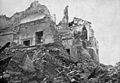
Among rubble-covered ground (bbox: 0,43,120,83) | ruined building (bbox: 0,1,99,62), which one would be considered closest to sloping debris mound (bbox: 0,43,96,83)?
rubble-covered ground (bbox: 0,43,120,83)

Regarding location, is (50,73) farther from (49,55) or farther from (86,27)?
(86,27)

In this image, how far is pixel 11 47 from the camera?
69.1 feet

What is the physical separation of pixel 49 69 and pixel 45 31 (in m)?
6.22

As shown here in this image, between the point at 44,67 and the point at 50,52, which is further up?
the point at 50,52

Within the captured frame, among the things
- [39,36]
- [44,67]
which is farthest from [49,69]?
[39,36]

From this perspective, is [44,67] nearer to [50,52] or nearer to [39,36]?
[50,52]

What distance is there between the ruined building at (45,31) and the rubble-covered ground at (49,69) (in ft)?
8.92

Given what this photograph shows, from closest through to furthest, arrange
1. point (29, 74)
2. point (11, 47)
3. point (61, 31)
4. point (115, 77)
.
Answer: point (115, 77) → point (29, 74) → point (11, 47) → point (61, 31)

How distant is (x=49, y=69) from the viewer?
17.3 meters

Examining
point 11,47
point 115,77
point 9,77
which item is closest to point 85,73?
point 115,77

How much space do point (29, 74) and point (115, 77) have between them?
6.13 metres

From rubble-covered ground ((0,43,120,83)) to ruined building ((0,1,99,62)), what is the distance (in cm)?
272

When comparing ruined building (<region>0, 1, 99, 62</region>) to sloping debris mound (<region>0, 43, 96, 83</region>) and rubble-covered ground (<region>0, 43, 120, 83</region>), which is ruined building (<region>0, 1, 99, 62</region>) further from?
rubble-covered ground (<region>0, 43, 120, 83</region>)

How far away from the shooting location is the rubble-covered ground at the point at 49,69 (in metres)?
15.3
